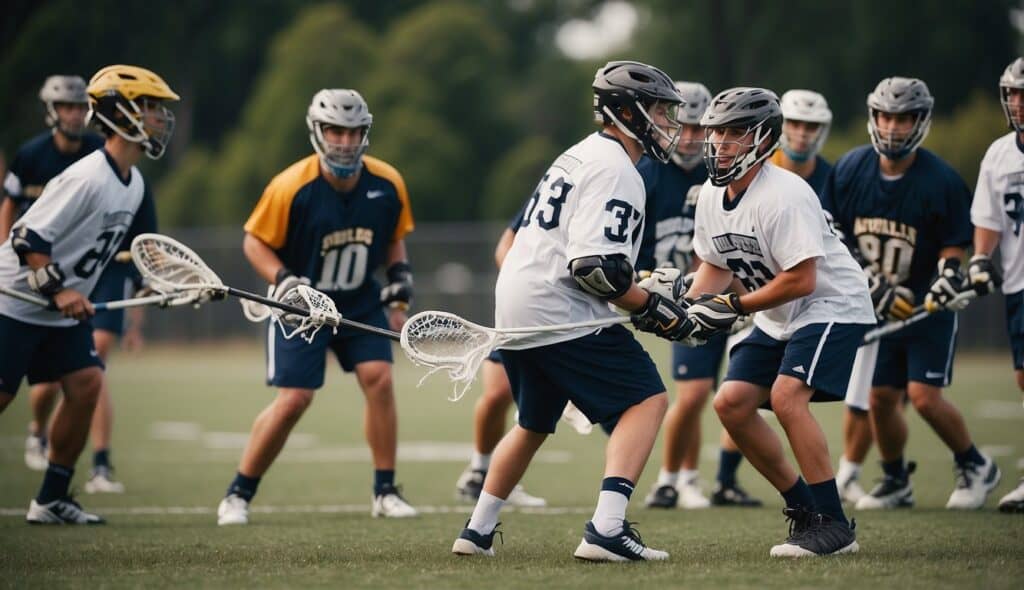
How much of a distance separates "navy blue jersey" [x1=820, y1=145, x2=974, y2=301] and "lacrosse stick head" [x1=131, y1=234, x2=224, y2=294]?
11.7ft

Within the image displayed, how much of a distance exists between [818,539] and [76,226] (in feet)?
12.7

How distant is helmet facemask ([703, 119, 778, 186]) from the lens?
6059 mm

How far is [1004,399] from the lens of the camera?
50.9 ft

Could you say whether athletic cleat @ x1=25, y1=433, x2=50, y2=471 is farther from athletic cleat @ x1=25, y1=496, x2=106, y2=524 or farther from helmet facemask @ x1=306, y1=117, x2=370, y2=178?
helmet facemask @ x1=306, y1=117, x2=370, y2=178

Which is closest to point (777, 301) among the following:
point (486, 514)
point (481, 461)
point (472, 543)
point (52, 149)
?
point (486, 514)

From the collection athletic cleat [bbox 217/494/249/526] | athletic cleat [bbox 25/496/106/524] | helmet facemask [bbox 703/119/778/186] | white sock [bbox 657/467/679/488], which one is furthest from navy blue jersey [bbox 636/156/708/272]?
athletic cleat [bbox 25/496/106/524]

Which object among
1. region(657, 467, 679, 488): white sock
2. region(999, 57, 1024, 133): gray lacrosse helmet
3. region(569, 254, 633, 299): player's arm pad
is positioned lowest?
region(657, 467, 679, 488): white sock

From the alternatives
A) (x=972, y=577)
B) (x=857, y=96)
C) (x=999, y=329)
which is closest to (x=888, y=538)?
(x=972, y=577)

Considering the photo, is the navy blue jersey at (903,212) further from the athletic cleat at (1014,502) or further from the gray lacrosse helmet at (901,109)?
the athletic cleat at (1014,502)

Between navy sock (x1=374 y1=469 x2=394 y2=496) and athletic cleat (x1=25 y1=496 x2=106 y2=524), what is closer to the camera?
athletic cleat (x1=25 y1=496 x2=106 y2=524)

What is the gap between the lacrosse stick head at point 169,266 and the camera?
6.57 meters

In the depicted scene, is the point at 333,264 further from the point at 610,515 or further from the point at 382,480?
the point at 610,515

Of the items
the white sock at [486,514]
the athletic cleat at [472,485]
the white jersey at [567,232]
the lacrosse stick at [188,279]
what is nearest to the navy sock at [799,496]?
the white jersey at [567,232]

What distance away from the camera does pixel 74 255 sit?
7.04 metres
